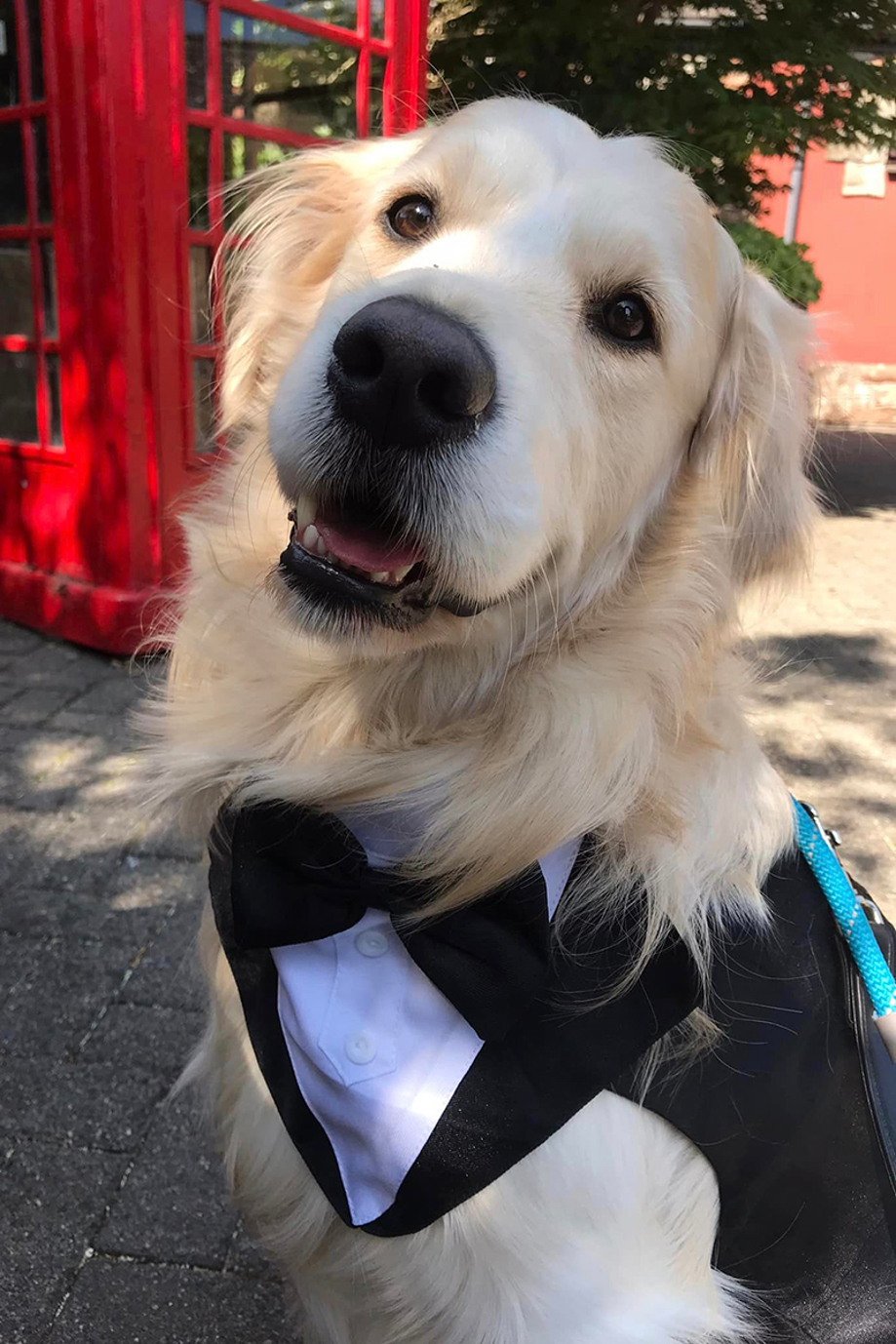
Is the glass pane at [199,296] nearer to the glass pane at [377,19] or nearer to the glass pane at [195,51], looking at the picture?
the glass pane at [195,51]

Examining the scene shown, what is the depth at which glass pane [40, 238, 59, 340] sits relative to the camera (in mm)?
4590

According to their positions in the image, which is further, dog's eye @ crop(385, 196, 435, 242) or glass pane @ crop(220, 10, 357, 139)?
glass pane @ crop(220, 10, 357, 139)

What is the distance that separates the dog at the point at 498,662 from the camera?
1.29 m

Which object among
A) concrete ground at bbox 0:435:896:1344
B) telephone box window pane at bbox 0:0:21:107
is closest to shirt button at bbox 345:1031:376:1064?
concrete ground at bbox 0:435:896:1344

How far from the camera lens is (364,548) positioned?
139 cm

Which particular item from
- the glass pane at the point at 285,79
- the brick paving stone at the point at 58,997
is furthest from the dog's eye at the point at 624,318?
the glass pane at the point at 285,79

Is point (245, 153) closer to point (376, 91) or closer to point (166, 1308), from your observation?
point (376, 91)

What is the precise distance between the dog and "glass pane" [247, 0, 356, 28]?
3.37m

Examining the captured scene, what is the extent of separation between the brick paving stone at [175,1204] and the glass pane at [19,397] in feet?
11.7

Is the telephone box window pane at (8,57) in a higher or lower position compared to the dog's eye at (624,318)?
higher

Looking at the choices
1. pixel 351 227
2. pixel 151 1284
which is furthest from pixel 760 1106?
pixel 351 227

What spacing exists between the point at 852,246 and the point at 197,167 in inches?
467

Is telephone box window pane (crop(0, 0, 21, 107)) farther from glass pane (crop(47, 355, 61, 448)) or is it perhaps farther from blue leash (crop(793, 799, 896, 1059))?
blue leash (crop(793, 799, 896, 1059))

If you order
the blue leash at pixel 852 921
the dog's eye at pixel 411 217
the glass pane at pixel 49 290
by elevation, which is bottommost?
the blue leash at pixel 852 921
